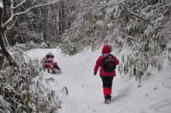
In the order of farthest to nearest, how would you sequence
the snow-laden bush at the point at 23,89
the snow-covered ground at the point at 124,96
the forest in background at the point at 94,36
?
the snow-covered ground at the point at 124,96 → the forest in background at the point at 94,36 → the snow-laden bush at the point at 23,89

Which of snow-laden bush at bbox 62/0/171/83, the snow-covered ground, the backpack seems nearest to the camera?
the snow-covered ground

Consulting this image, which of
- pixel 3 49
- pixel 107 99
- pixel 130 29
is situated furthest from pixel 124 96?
pixel 3 49

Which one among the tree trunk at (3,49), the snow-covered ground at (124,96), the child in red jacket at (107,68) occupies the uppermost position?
the tree trunk at (3,49)

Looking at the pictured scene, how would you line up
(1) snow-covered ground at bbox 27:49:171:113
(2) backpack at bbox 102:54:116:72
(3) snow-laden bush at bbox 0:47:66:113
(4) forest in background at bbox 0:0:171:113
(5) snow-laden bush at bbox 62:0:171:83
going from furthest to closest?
(5) snow-laden bush at bbox 62:0:171:83
(2) backpack at bbox 102:54:116:72
(1) snow-covered ground at bbox 27:49:171:113
(4) forest in background at bbox 0:0:171:113
(3) snow-laden bush at bbox 0:47:66:113

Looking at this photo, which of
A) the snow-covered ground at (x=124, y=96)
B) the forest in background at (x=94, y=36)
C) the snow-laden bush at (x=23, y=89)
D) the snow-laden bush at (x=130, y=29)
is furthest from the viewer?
the snow-laden bush at (x=130, y=29)

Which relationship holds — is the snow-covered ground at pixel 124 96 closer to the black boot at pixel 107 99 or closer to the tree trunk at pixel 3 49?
the black boot at pixel 107 99

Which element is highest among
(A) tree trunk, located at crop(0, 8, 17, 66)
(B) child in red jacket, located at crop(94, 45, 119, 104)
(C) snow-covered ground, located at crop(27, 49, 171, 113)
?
(A) tree trunk, located at crop(0, 8, 17, 66)

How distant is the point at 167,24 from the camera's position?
6.61m

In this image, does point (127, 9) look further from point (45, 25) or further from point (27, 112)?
point (45, 25)

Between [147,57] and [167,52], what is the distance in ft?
2.07

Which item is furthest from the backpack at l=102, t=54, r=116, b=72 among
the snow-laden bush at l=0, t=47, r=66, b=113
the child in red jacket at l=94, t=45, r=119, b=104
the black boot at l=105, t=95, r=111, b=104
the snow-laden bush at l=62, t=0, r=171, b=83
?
the snow-laden bush at l=0, t=47, r=66, b=113

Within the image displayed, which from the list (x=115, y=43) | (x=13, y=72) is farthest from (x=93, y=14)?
(x=13, y=72)

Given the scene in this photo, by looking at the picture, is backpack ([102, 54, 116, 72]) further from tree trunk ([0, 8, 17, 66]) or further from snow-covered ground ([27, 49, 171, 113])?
tree trunk ([0, 8, 17, 66])

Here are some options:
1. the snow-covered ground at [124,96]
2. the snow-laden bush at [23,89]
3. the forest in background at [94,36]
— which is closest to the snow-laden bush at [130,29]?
the forest in background at [94,36]
